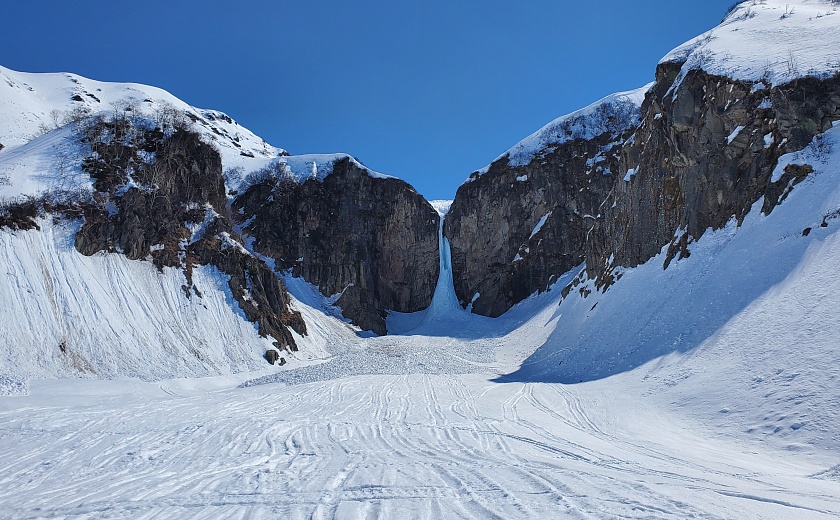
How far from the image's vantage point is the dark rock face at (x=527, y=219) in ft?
166

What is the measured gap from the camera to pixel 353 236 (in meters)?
53.2

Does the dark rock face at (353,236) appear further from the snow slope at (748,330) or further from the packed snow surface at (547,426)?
the snow slope at (748,330)

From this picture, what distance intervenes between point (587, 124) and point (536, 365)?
39.1 metres

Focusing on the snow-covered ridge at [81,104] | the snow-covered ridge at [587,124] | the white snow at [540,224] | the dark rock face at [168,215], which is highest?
the snow-covered ridge at [81,104]

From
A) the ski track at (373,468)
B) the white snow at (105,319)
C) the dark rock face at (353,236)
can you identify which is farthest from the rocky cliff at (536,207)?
the ski track at (373,468)

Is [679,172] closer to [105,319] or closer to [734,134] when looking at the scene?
[734,134]

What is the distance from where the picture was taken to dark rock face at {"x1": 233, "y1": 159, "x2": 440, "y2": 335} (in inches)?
1928

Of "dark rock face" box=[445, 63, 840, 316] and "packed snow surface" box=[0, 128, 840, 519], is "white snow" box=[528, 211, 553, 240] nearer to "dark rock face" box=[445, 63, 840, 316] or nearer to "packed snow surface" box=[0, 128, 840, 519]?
"dark rock face" box=[445, 63, 840, 316]

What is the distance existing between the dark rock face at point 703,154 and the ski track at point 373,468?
1172 cm

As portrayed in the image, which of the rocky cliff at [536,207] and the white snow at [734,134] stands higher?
the rocky cliff at [536,207]

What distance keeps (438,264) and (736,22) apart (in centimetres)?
3792

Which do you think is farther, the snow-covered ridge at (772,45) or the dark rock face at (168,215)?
the dark rock face at (168,215)

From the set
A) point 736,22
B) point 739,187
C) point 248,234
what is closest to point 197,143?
point 248,234

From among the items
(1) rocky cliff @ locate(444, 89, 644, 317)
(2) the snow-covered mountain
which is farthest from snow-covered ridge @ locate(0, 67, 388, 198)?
(1) rocky cliff @ locate(444, 89, 644, 317)
